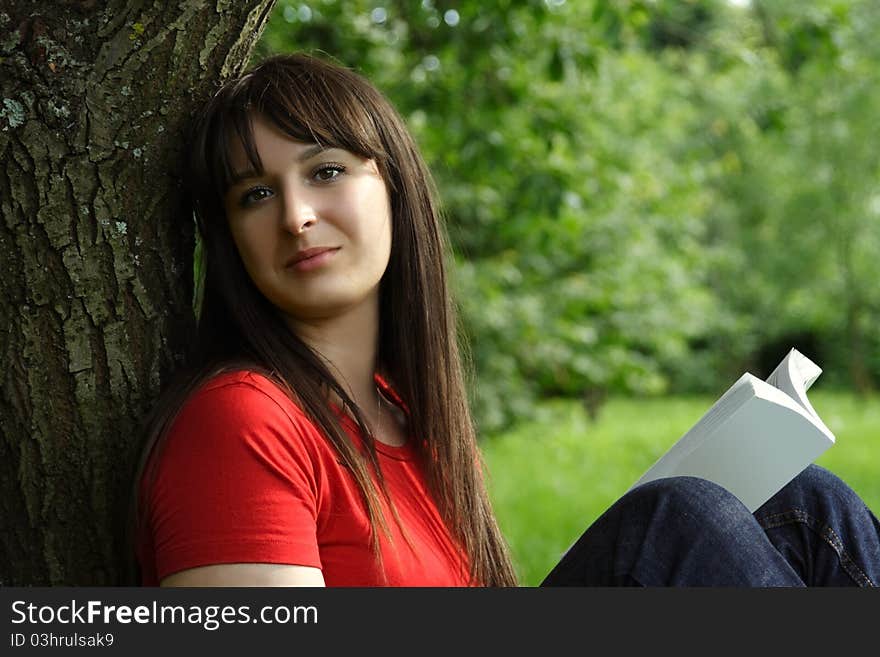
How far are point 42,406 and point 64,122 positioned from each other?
45 centimetres

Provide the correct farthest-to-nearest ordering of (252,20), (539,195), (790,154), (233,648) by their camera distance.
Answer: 1. (790,154)
2. (539,195)
3. (252,20)
4. (233,648)

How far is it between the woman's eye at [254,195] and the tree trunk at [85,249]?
154mm

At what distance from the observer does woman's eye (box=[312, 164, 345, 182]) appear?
5.71 feet

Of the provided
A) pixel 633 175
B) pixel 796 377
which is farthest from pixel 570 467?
pixel 796 377

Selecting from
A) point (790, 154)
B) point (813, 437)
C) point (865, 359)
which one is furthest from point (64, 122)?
point (865, 359)

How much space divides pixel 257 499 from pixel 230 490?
0.12 feet

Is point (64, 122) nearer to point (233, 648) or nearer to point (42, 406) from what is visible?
point (42, 406)

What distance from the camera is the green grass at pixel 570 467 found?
5469mm

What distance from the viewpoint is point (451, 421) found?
6.59 ft

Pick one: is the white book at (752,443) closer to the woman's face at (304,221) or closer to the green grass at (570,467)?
the woman's face at (304,221)

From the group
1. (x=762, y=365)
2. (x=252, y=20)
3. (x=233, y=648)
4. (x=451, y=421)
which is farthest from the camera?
(x=762, y=365)

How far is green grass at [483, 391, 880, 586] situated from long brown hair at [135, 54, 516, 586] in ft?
4.32

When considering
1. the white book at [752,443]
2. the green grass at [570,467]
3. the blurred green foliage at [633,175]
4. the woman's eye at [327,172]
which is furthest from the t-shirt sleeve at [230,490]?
the green grass at [570,467]

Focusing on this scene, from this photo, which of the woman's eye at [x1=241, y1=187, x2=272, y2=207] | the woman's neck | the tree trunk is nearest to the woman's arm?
the tree trunk
